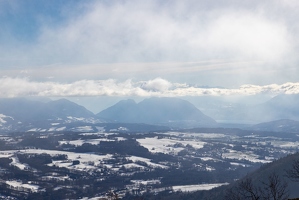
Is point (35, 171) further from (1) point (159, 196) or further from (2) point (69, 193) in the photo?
(1) point (159, 196)

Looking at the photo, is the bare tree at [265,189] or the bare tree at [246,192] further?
the bare tree at [246,192]

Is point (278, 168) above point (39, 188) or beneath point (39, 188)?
above

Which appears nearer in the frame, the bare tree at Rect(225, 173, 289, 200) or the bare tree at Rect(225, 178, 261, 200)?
the bare tree at Rect(225, 173, 289, 200)

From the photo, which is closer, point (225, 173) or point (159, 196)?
point (159, 196)

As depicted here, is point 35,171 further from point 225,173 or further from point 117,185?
point 225,173

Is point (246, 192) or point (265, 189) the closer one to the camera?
point (246, 192)

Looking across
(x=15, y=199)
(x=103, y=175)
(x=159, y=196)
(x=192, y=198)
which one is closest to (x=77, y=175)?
(x=103, y=175)

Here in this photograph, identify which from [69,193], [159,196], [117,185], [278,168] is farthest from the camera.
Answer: [117,185]

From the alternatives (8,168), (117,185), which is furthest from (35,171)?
(117,185)

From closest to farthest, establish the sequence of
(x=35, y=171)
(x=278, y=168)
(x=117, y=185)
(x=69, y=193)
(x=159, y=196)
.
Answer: (x=278, y=168), (x=159, y=196), (x=69, y=193), (x=117, y=185), (x=35, y=171)
